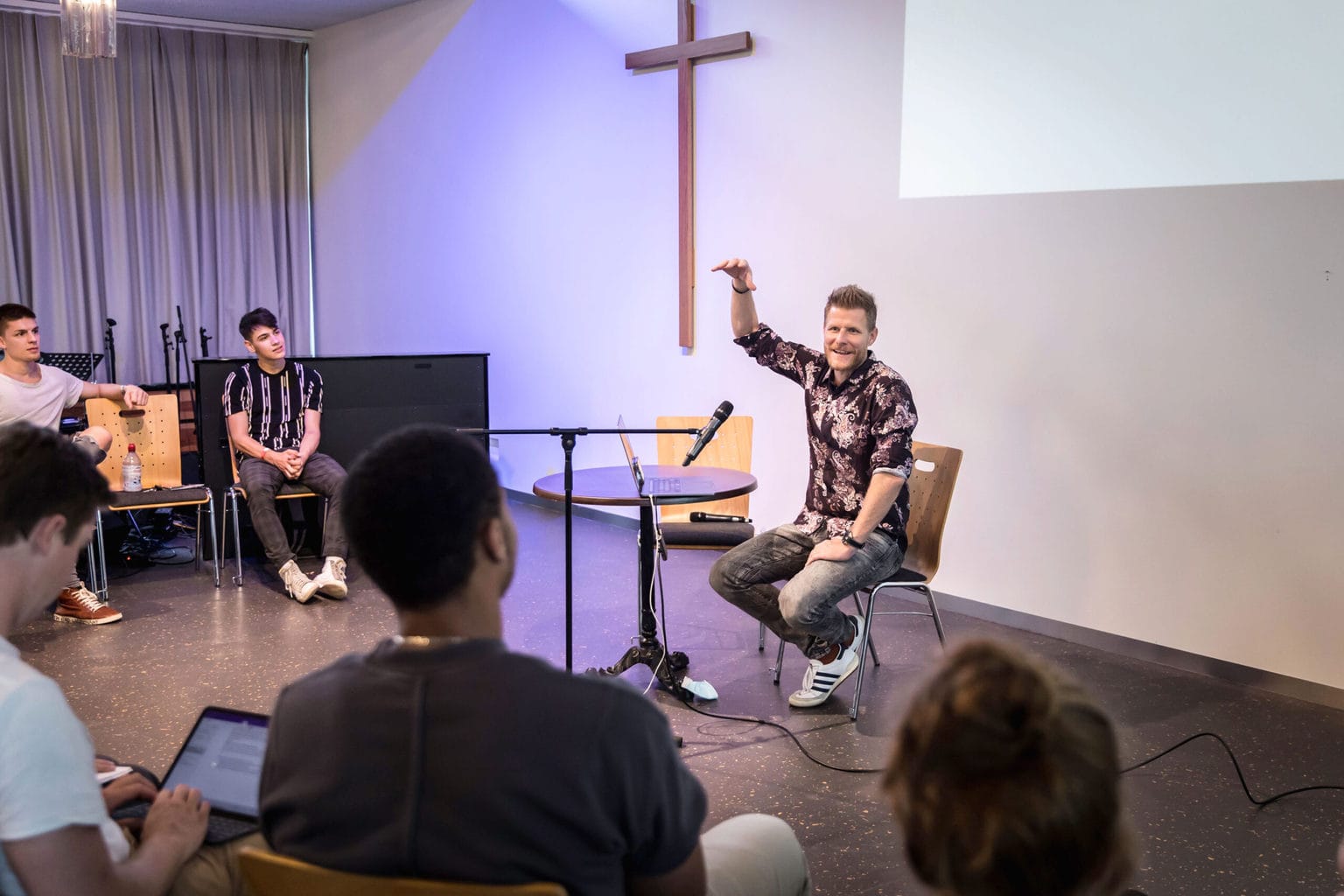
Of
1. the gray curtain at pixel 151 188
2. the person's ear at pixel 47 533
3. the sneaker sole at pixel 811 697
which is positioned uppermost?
the gray curtain at pixel 151 188

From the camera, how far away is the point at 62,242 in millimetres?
7762

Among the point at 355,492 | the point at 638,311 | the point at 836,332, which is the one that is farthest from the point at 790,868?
the point at 638,311

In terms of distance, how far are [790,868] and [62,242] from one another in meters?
7.79

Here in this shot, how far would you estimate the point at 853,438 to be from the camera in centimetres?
352

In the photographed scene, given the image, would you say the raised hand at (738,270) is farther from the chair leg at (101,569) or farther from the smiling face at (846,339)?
the chair leg at (101,569)

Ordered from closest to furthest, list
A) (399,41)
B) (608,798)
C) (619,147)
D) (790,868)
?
(608,798) < (790,868) < (619,147) < (399,41)

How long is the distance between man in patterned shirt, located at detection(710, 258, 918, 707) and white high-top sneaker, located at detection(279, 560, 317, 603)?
2.07m

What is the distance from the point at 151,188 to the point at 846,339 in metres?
6.46

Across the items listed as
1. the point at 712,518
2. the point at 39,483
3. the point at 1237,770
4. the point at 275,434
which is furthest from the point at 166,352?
the point at 1237,770

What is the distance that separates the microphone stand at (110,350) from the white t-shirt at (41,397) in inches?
109

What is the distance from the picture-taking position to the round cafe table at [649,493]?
3.38m

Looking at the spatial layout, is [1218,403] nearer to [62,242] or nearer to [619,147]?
[619,147]

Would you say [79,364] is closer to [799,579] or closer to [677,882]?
[799,579]

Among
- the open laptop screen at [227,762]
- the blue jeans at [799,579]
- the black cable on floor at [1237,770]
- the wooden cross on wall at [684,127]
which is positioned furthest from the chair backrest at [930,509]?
the open laptop screen at [227,762]
